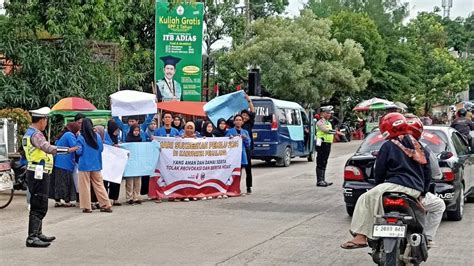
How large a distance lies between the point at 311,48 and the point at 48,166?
29307 millimetres

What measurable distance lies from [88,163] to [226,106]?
397cm

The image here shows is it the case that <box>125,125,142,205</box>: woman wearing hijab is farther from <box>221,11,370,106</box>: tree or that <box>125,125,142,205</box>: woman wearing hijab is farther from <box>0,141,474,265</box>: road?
<box>221,11,370,106</box>: tree

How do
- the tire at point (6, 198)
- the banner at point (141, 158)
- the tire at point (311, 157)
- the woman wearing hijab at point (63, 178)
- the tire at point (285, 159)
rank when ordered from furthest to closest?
the tire at point (311, 157) < the tire at point (285, 159) < the banner at point (141, 158) < the tire at point (6, 198) < the woman wearing hijab at point (63, 178)

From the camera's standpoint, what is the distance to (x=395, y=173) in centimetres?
721

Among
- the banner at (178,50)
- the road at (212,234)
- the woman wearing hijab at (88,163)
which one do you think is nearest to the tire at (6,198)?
the road at (212,234)

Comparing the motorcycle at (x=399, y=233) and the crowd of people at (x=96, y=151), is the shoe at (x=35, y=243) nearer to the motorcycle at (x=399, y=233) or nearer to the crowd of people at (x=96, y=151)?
the crowd of people at (x=96, y=151)

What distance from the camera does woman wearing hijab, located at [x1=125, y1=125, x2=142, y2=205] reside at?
45.7ft

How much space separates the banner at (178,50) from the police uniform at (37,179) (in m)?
15.3

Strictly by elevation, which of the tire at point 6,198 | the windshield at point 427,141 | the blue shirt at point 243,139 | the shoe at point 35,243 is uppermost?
the windshield at point 427,141

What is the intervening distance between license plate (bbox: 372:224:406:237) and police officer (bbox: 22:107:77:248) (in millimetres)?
4473

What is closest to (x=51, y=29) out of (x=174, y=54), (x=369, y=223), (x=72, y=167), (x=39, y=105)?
(x=39, y=105)

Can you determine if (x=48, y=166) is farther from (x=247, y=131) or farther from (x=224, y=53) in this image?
(x=224, y=53)

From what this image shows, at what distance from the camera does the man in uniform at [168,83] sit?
2503 cm

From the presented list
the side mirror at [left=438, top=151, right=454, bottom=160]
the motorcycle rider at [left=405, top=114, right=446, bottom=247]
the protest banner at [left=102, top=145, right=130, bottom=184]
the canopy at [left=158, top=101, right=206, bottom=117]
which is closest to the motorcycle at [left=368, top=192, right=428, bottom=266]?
the motorcycle rider at [left=405, top=114, right=446, bottom=247]
